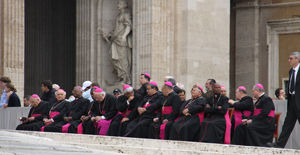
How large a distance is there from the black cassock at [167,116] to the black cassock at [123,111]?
2.41ft

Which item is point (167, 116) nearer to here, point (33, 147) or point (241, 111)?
point (241, 111)

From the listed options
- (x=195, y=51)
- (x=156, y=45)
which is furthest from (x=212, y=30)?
(x=156, y=45)

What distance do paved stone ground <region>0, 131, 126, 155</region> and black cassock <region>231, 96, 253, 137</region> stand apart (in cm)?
368

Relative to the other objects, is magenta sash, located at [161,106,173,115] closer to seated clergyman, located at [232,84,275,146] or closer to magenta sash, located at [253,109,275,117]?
seated clergyman, located at [232,84,275,146]

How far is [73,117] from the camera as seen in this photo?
12297 mm

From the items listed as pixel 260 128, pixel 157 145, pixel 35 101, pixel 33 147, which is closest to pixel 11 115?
Answer: pixel 35 101

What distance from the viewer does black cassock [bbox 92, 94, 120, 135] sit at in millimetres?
11648

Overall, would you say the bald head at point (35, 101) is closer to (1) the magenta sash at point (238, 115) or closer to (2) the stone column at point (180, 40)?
(2) the stone column at point (180, 40)

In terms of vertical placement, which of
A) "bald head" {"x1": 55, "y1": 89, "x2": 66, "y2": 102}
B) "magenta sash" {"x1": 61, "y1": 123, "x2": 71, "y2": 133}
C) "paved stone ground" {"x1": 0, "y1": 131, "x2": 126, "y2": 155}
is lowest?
"magenta sash" {"x1": 61, "y1": 123, "x2": 71, "y2": 133}

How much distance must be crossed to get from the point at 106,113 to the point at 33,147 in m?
4.52

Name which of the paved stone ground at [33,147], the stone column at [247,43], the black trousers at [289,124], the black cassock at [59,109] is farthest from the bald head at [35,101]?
the stone column at [247,43]

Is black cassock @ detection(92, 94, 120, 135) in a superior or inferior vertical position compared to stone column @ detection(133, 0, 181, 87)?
inferior

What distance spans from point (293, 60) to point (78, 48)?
9.29 meters

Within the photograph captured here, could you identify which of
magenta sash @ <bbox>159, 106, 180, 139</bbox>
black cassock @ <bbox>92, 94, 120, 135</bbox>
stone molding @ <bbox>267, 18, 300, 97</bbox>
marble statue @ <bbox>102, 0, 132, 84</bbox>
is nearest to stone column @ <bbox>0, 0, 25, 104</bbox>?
marble statue @ <bbox>102, 0, 132, 84</bbox>
